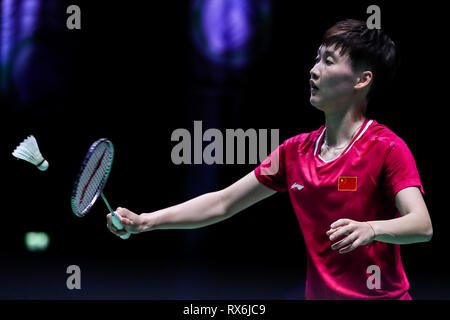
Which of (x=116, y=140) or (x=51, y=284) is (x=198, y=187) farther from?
(x=51, y=284)

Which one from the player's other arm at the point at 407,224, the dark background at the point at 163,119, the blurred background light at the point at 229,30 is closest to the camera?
the player's other arm at the point at 407,224

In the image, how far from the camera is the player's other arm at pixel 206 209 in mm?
2273

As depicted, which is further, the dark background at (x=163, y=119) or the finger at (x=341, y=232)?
the dark background at (x=163, y=119)

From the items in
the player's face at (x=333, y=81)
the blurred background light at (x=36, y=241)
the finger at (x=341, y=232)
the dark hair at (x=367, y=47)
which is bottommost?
the finger at (x=341, y=232)

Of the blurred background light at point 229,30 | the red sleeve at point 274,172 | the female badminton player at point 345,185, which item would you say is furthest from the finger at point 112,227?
the blurred background light at point 229,30

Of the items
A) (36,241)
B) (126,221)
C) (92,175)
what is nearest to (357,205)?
(126,221)

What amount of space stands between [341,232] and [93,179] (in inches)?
39.3

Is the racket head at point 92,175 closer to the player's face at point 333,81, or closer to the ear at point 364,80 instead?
the player's face at point 333,81

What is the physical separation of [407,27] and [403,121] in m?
0.68

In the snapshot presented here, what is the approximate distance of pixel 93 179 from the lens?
7.55ft

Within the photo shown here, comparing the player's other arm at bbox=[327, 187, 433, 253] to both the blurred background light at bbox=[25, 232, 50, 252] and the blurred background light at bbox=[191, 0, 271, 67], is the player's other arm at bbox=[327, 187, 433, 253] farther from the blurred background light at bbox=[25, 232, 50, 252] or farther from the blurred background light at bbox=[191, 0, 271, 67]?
the blurred background light at bbox=[25, 232, 50, 252]

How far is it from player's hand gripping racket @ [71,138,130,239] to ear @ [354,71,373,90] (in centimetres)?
93

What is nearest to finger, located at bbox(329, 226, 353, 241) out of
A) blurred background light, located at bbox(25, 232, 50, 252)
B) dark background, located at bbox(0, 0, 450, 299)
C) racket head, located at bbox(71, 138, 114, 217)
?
racket head, located at bbox(71, 138, 114, 217)

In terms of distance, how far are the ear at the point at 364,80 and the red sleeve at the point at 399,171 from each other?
295mm
